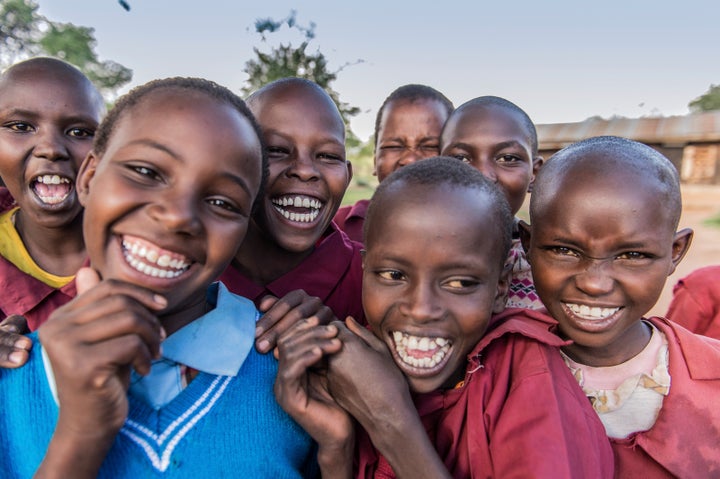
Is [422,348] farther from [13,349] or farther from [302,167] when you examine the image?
[13,349]

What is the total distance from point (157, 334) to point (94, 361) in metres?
0.11

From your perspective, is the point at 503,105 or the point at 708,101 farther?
the point at 708,101

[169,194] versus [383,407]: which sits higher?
[169,194]

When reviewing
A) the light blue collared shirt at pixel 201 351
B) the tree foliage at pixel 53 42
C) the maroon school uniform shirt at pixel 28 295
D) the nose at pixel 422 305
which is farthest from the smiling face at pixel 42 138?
the tree foliage at pixel 53 42

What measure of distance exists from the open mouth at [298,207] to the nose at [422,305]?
739mm

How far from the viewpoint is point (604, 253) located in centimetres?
154

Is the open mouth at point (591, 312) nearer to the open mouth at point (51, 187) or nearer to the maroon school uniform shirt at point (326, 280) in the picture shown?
the maroon school uniform shirt at point (326, 280)

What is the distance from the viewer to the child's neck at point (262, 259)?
2.03 metres

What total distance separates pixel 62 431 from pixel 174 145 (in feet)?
2.06

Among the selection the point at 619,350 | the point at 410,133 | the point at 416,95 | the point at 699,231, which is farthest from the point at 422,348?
the point at 699,231

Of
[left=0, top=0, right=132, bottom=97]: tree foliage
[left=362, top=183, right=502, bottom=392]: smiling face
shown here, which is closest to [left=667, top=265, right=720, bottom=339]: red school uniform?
[left=362, top=183, right=502, bottom=392]: smiling face

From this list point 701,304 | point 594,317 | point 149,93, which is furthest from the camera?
point 701,304

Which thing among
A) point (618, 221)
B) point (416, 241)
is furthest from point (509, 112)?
point (416, 241)

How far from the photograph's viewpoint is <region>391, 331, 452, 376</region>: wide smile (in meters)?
1.45
